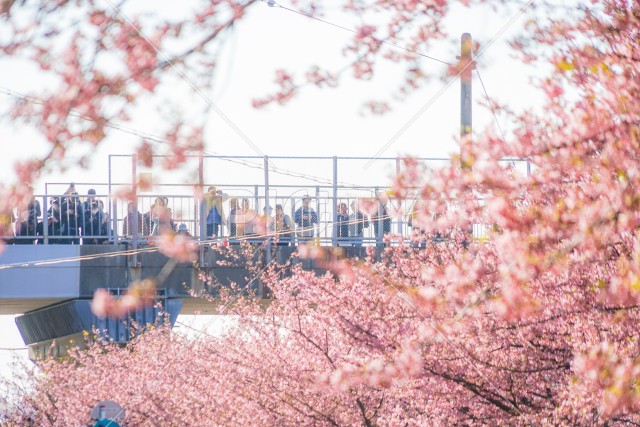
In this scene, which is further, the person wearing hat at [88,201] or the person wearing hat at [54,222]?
the person wearing hat at [54,222]

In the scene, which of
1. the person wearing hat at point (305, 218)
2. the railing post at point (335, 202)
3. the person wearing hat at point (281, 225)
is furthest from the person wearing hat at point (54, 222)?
the railing post at point (335, 202)

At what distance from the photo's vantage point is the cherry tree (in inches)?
211

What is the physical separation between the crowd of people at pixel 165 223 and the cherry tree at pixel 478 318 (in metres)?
0.71

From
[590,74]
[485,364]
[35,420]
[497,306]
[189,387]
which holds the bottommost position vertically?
[35,420]

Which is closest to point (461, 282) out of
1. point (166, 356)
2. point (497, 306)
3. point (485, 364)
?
point (497, 306)

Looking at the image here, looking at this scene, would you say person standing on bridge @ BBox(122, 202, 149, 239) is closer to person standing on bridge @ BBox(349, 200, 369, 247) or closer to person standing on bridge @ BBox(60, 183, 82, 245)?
person standing on bridge @ BBox(60, 183, 82, 245)

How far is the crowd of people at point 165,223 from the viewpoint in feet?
62.7

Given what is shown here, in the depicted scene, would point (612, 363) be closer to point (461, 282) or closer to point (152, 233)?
point (461, 282)

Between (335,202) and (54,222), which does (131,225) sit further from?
(335,202)

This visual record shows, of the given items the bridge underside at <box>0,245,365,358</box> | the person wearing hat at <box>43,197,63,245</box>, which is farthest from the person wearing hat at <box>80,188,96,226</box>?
the bridge underside at <box>0,245,365,358</box>

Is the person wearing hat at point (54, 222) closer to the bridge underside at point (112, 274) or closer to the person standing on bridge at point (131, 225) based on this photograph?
the bridge underside at point (112, 274)

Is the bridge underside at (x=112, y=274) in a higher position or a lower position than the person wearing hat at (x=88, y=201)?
lower

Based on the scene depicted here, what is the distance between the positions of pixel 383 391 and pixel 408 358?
13.6ft

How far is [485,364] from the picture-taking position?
32.7 feet
